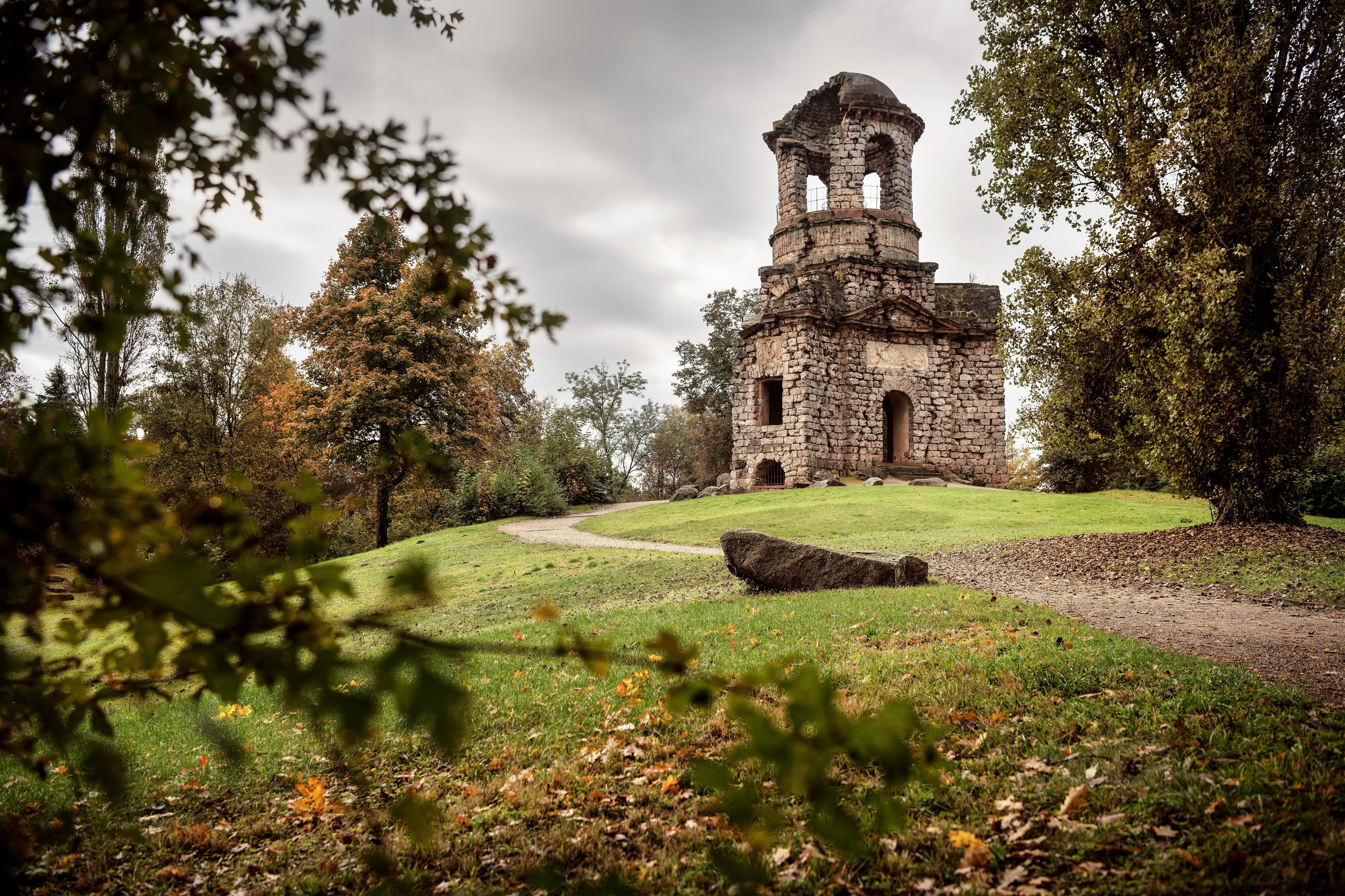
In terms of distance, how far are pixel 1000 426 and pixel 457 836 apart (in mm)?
30751

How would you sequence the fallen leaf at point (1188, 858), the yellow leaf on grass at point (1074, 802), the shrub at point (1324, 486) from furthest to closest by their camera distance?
the shrub at point (1324, 486) < the yellow leaf on grass at point (1074, 802) < the fallen leaf at point (1188, 858)

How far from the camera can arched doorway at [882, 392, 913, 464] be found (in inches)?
1185

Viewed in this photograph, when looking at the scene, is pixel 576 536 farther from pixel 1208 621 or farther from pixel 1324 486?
pixel 1324 486

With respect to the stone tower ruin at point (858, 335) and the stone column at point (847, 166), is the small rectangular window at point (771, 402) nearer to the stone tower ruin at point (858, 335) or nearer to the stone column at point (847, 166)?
the stone tower ruin at point (858, 335)

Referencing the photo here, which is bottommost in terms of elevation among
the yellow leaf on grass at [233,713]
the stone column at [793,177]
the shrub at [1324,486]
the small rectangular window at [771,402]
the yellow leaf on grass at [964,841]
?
the yellow leaf on grass at [233,713]

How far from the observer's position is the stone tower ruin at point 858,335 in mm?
28266

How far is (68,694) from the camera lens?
1418 millimetres

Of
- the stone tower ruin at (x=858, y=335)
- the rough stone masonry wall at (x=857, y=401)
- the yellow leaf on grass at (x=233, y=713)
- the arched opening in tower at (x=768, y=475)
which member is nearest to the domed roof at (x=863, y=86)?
the stone tower ruin at (x=858, y=335)

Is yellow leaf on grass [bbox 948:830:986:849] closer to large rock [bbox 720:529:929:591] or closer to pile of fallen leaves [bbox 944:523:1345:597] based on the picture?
large rock [bbox 720:529:929:591]

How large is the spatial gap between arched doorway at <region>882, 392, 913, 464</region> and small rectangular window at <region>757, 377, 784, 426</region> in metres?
4.32

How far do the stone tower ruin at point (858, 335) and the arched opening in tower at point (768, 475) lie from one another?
6cm

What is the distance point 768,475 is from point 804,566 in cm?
1925

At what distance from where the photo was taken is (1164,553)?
39.1 ft

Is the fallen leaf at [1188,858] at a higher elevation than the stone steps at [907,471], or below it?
below
